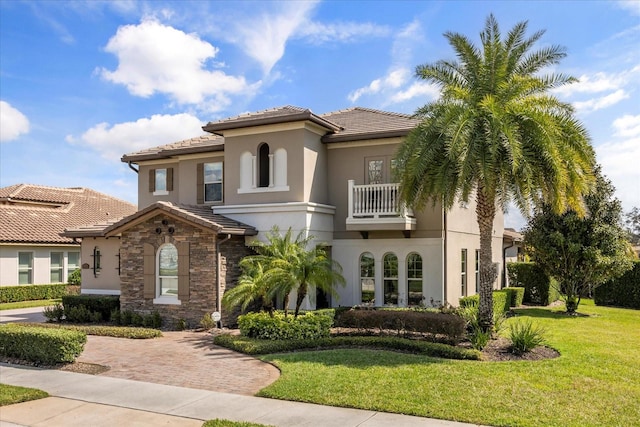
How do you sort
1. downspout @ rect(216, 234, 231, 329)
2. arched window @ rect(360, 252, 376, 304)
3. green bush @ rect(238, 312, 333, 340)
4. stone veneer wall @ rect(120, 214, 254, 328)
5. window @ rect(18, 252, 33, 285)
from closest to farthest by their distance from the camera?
green bush @ rect(238, 312, 333, 340), downspout @ rect(216, 234, 231, 329), stone veneer wall @ rect(120, 214, 254, 328), arched window @ rect(360, 252, 376, 304), window @ rect(18, 252, 33, 285)

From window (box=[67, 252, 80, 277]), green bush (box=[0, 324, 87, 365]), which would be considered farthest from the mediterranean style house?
window (box=[67, 252, 80, 277])

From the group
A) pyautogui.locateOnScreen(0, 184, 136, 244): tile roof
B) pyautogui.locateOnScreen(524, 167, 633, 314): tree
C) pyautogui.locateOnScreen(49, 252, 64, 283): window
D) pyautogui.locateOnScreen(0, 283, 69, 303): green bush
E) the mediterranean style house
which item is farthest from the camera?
pyautogui.locateOnScreen(49, 252, 64, 283): window

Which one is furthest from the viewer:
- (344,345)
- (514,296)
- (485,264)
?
(514,296)

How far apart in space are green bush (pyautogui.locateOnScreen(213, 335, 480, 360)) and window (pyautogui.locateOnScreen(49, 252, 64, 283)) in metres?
18.7

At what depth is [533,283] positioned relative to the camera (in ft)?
84.8

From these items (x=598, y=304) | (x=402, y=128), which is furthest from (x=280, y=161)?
(x=598, y=304)

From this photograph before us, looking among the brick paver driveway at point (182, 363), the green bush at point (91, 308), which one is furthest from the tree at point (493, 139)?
the green bush at point (91, 308)

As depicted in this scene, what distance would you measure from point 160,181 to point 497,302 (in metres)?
14.8

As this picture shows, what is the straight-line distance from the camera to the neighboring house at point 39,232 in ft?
85.6

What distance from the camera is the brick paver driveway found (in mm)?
10242

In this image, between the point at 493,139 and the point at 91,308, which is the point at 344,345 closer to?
the point at 493,139

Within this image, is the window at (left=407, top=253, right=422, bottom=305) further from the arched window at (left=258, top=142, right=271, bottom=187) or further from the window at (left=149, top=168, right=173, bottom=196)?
the window at (left=149, top=168, right=173, bottom=196)

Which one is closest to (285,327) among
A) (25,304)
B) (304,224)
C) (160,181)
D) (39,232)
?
(304,224)

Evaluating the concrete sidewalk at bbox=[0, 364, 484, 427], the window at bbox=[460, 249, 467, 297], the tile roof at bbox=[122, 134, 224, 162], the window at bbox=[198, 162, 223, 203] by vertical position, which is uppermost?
the tile roof at bbox=[122, 134, 224, 162]
